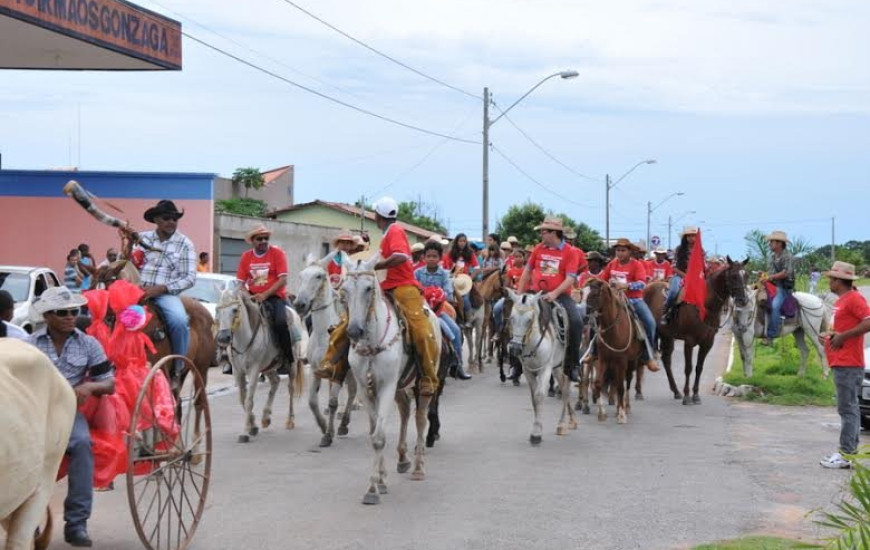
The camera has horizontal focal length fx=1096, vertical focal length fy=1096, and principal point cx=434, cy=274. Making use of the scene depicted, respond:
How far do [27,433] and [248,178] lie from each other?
62658 millimetres

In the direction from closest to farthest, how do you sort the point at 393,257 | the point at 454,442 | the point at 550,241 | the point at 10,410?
the point at 10,410 < the point at 393,257 < the point at 454,442 < the point at 550,241

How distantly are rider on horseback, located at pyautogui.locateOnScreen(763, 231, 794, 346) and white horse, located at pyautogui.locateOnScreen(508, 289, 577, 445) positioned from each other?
25.4 feet

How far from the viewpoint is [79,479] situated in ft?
22.9

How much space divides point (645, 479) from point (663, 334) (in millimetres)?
7781

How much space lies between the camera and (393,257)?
10508 millimetres

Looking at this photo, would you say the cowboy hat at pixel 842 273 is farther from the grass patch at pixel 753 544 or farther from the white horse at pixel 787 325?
the white horse at pixel 787 325

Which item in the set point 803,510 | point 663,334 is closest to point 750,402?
point 663,334

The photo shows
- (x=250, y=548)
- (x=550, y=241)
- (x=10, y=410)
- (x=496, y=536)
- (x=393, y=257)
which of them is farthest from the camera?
(x=550, y=241)

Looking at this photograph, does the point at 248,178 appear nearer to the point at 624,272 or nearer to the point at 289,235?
the point at 289,235

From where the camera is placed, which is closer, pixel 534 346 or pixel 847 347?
pixel 847 347

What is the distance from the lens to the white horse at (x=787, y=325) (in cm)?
2019

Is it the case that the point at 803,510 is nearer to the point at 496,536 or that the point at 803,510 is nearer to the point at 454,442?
the point at 496,536

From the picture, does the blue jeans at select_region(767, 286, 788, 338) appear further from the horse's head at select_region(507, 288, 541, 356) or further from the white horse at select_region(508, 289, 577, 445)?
the horse's head at select_region(507, 288, 541, 356)

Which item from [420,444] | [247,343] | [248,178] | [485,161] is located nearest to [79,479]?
[420,444]
